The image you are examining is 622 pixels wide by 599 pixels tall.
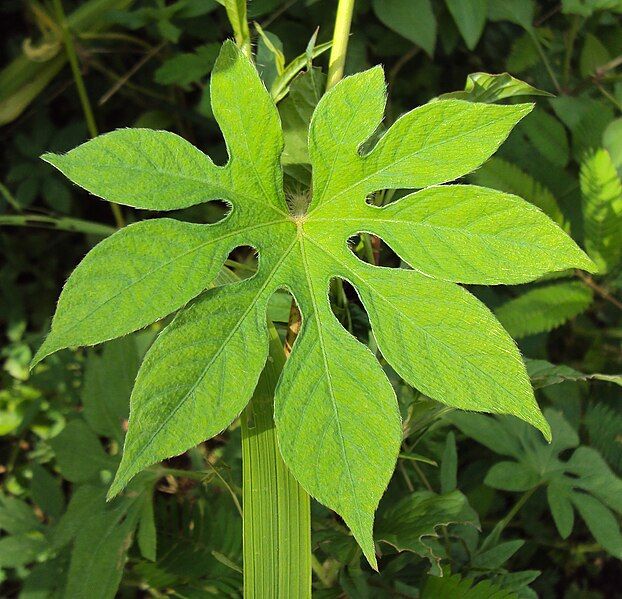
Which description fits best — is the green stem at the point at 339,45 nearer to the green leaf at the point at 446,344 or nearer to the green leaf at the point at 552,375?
the green leaf at the point at 446,344

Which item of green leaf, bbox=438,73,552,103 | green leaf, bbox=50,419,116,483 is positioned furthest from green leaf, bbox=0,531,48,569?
green leaf, bbox=438,73,552,103

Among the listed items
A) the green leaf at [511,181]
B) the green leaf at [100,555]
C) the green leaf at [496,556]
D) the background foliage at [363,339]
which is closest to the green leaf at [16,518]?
the background foliage at [363,339]

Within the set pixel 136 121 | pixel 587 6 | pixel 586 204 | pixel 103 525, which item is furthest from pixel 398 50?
pixel 103 525

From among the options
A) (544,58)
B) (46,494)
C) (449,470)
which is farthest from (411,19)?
(46,494)

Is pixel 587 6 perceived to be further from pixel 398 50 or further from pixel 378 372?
pixel 378 372

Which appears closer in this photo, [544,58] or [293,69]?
[293,69]

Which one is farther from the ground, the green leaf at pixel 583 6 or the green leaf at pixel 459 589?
the green leaf at pixel 583 6

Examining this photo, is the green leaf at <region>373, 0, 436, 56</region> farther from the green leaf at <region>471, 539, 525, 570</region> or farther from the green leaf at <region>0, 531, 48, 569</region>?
the green leaf at <region>0, 531, 48, 569</region>

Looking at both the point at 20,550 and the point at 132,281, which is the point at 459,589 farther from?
the point at 20,550
